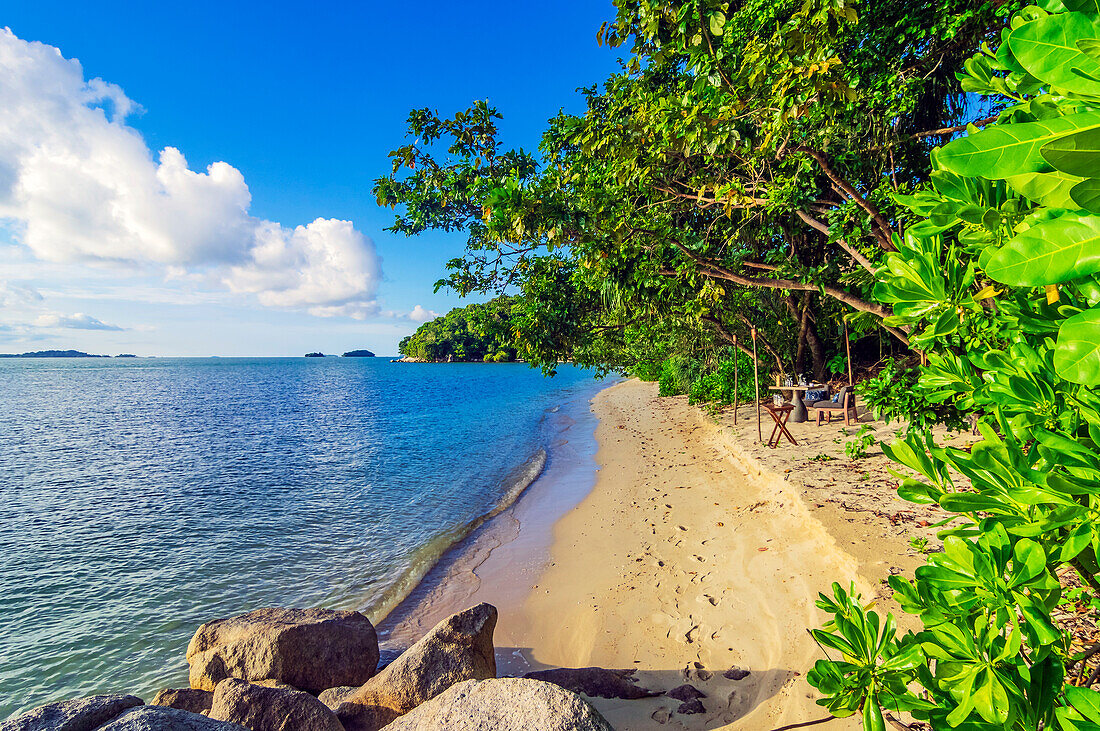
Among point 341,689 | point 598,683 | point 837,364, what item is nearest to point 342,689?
point 341,689

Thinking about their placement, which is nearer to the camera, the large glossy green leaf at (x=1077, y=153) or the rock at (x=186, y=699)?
the large glossy green leaf at (x=1077, y=153)

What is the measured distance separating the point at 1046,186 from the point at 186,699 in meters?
6.87

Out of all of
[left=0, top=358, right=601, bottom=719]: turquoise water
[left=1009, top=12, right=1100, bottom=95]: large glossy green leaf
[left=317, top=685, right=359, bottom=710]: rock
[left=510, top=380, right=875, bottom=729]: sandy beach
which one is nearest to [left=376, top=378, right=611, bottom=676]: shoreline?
[left=510, top=380, right=875, bottom=729]: sandy beach

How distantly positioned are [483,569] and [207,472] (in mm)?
13751

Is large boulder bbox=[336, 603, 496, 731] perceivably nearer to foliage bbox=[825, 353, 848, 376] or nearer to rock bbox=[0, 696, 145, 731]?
rock bbox=[0, 696, 145, 731]

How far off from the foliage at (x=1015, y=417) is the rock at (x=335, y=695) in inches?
183

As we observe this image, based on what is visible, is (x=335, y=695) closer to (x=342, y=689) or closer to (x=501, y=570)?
(x=342, y=689)

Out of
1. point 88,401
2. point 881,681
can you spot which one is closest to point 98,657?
point 881,681

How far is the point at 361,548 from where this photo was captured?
9859 mm

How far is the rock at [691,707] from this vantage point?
411 centimetres

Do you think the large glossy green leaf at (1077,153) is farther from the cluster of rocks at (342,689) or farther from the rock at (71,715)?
the rock at (71,715)

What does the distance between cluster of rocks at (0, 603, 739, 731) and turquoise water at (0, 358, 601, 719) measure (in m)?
1.80

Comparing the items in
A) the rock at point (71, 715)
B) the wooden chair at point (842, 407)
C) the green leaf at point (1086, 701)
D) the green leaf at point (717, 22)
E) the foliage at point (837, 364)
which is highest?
the green leaf at point (717, 22)

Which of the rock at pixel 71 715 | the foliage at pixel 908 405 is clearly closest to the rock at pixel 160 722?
the rock at pixel 71 715
